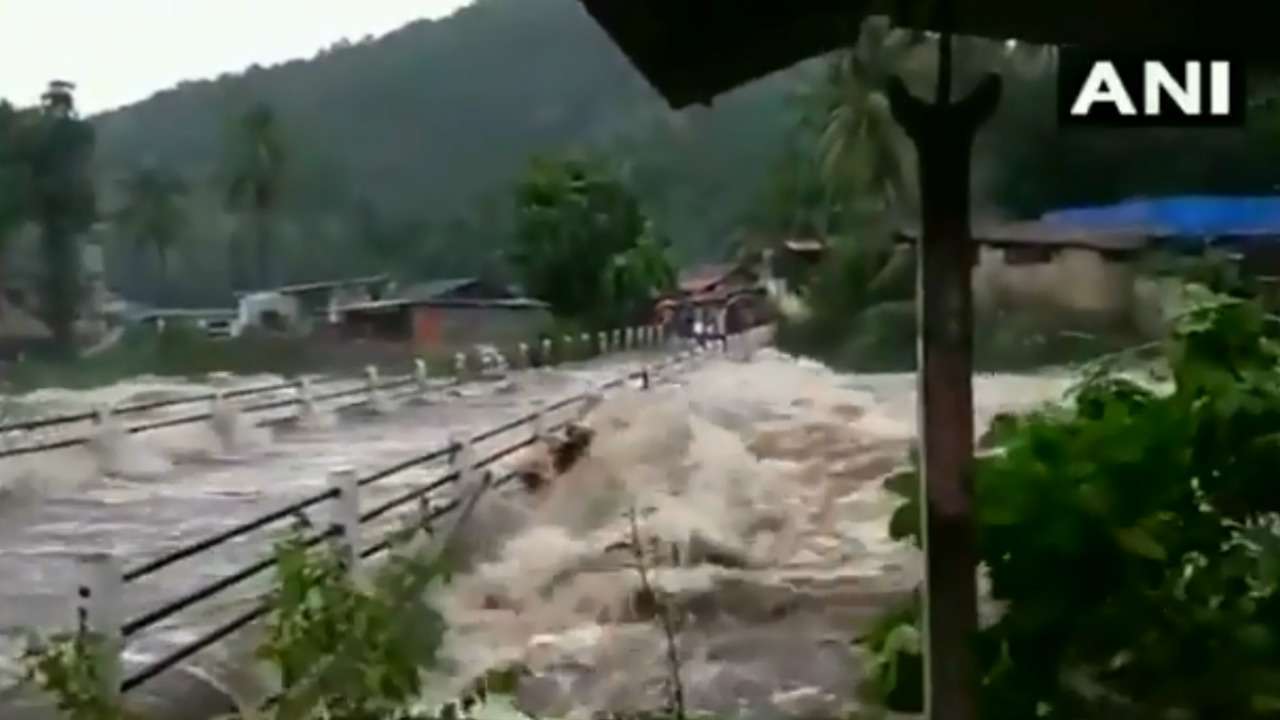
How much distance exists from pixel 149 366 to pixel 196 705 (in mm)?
472

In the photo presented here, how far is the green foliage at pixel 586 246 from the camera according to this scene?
6.61ft

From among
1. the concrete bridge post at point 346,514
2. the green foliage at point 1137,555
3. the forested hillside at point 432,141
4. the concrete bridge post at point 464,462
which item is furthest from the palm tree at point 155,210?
the green foliage at point 1137,555

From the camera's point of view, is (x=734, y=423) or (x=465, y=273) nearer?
(x=465, y=273)

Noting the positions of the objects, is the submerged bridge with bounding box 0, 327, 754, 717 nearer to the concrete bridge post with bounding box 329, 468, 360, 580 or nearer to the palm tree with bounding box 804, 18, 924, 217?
the concrete bridge post with bounding box 329, 468, 360, 580

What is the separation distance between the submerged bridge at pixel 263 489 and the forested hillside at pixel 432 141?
0.55 ft

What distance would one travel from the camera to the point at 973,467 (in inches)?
51.6

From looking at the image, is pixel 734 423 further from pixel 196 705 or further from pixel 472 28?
pixel 196 705

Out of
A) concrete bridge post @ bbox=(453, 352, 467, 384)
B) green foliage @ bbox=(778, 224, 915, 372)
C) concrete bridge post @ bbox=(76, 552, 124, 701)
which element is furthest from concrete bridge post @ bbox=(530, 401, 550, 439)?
concrete bridge post @ bbox=(76, 552, 124, 701)

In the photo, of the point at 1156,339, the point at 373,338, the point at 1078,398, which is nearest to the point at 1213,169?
the point at 1156,339

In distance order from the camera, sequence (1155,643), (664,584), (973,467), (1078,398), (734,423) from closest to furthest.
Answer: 1. (973,467)
2. (1155,643)
3. (1078,398)
4. (664,584)
5. (734,423)

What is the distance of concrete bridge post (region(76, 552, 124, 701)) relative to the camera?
4.64 feet

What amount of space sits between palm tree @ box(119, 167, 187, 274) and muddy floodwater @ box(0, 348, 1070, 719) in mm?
161

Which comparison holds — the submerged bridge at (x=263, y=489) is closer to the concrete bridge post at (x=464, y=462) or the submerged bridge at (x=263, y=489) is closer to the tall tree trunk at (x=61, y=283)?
the concrete bridge post at (x=464, y=462)

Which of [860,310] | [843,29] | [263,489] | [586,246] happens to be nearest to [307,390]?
[263,489]
